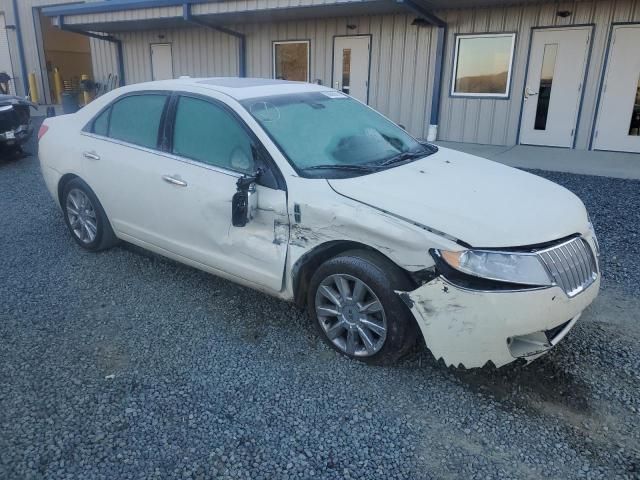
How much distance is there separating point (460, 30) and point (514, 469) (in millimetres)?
9938

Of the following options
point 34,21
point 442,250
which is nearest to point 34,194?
point 442,250

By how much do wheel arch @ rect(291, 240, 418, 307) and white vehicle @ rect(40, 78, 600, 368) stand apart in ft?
0.03

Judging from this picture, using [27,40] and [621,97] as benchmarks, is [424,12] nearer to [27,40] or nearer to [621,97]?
[621,97]

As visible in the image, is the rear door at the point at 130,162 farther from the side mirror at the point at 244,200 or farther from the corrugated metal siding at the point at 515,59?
the corrugated metal siding at the point at 515,59

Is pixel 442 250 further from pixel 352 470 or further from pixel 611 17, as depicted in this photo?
pixel 611 17

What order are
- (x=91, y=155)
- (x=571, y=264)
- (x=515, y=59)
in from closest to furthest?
(x=571, y=264) → (x=91, y=155) → (x=515, y=59)

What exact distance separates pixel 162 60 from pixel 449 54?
859 cm

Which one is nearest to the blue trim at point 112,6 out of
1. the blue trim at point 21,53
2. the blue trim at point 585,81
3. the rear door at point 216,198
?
the blue trim at point 21,53

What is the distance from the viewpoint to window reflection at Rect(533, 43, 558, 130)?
32.4 ft

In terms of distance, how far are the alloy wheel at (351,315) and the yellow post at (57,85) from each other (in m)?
21.3

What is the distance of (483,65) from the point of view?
10.6m

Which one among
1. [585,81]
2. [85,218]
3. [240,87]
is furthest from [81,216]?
[585,81]

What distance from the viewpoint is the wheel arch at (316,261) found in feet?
9.71

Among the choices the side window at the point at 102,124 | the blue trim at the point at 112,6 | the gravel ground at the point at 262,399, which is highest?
the blue trim at the point at 112,6
